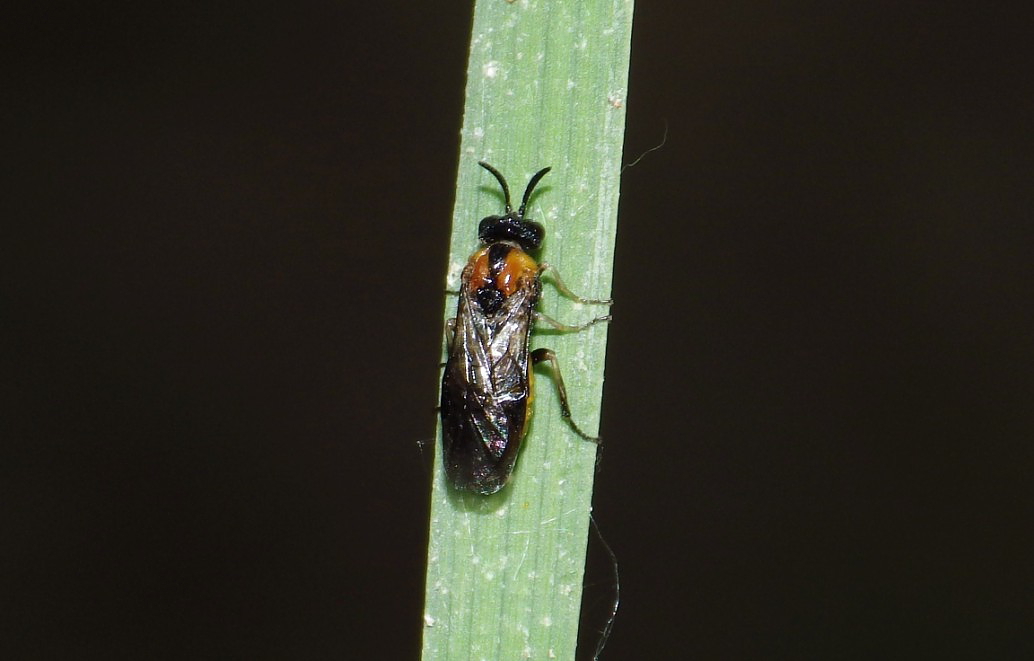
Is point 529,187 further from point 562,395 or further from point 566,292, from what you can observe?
point 562,395

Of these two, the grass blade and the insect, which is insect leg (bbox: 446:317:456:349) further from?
the grass blade

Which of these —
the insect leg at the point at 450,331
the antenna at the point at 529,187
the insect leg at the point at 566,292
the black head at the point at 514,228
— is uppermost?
the antenna at the point at 529,187

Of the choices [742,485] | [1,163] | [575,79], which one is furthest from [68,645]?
[575,79]

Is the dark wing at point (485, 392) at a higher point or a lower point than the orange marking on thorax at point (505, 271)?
lower

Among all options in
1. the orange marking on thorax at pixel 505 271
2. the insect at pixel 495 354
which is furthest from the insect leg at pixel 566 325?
the orange marking on thorax at pixel 505 271

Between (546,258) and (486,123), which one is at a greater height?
(486,123)

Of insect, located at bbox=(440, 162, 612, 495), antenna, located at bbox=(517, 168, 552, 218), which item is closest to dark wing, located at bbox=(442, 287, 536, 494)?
insect, located at bbox=(440, 162, 612, 495)

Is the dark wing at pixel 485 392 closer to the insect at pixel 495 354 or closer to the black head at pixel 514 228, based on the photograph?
the insect at pixel 495 354

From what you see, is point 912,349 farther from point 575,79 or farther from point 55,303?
point 55,303
